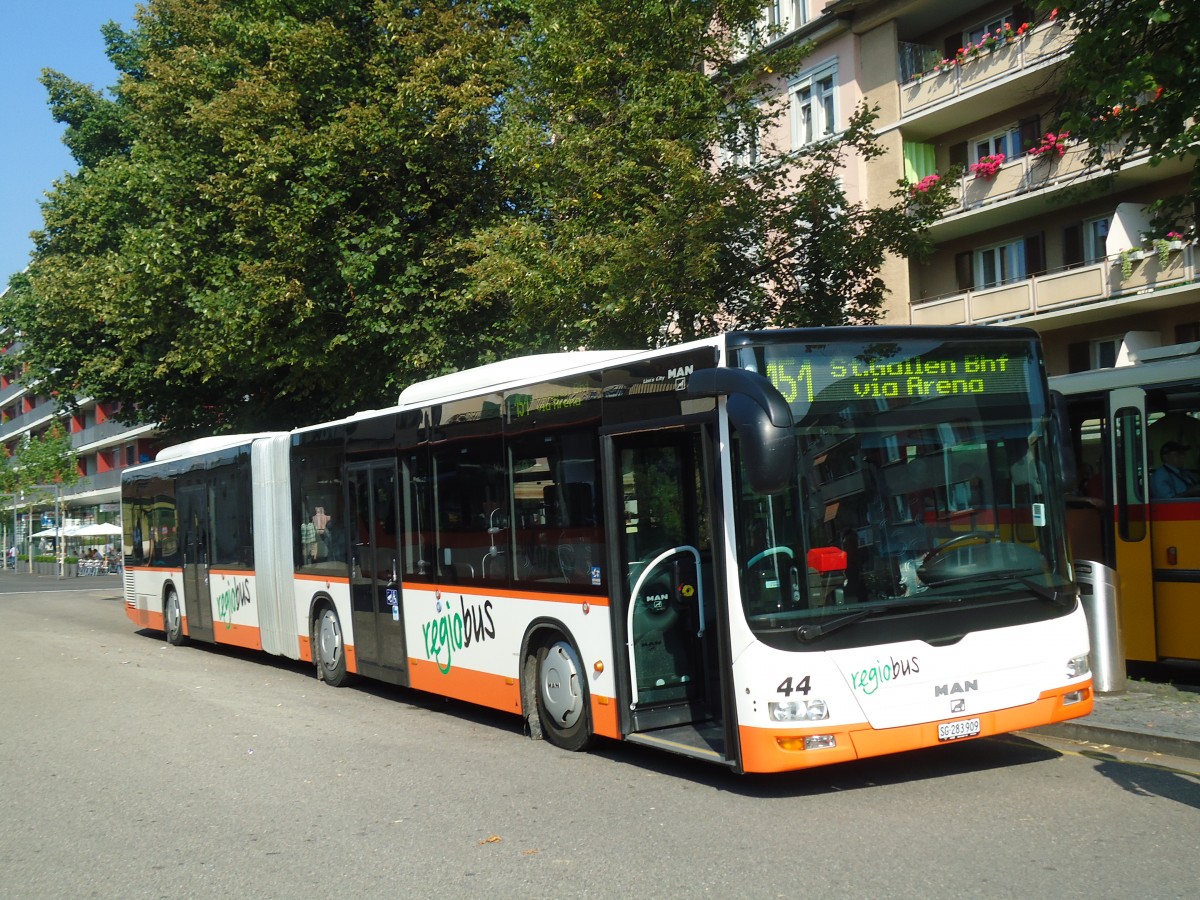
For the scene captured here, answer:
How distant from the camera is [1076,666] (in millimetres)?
8289

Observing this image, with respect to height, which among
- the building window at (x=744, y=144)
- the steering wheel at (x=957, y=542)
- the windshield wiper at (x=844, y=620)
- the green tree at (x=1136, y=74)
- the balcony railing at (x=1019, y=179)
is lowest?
the windshield wiper at (x=844, y=620)

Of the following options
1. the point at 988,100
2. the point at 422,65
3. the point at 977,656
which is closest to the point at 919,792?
the point at 977,656

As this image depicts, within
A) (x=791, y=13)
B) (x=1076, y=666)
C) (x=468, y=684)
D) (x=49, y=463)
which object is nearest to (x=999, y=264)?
(x=791, y=13)

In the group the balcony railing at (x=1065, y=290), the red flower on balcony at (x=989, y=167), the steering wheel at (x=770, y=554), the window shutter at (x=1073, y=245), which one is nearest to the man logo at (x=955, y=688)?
the steering wheel at (x=770, y=554)

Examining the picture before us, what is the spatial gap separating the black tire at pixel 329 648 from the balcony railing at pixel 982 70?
1737cm

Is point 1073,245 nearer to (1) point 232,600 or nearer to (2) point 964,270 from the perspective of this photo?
(2) point 964,270

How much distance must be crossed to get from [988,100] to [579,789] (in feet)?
72.1

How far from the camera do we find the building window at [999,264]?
88.6 ft

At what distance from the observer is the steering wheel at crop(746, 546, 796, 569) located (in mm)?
7578

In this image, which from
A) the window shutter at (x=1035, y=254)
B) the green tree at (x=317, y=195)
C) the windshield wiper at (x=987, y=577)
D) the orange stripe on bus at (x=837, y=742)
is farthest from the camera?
the window shutter at (x=1035, y=254)

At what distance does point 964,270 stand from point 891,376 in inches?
845

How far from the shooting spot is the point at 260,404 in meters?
26.0

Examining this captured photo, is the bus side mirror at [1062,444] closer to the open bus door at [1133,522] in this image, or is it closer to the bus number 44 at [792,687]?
the bus number 44 at [792,687]

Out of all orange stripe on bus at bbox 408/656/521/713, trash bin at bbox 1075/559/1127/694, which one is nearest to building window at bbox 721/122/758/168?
orange stripe on bus at bbox 408/656/521/713
